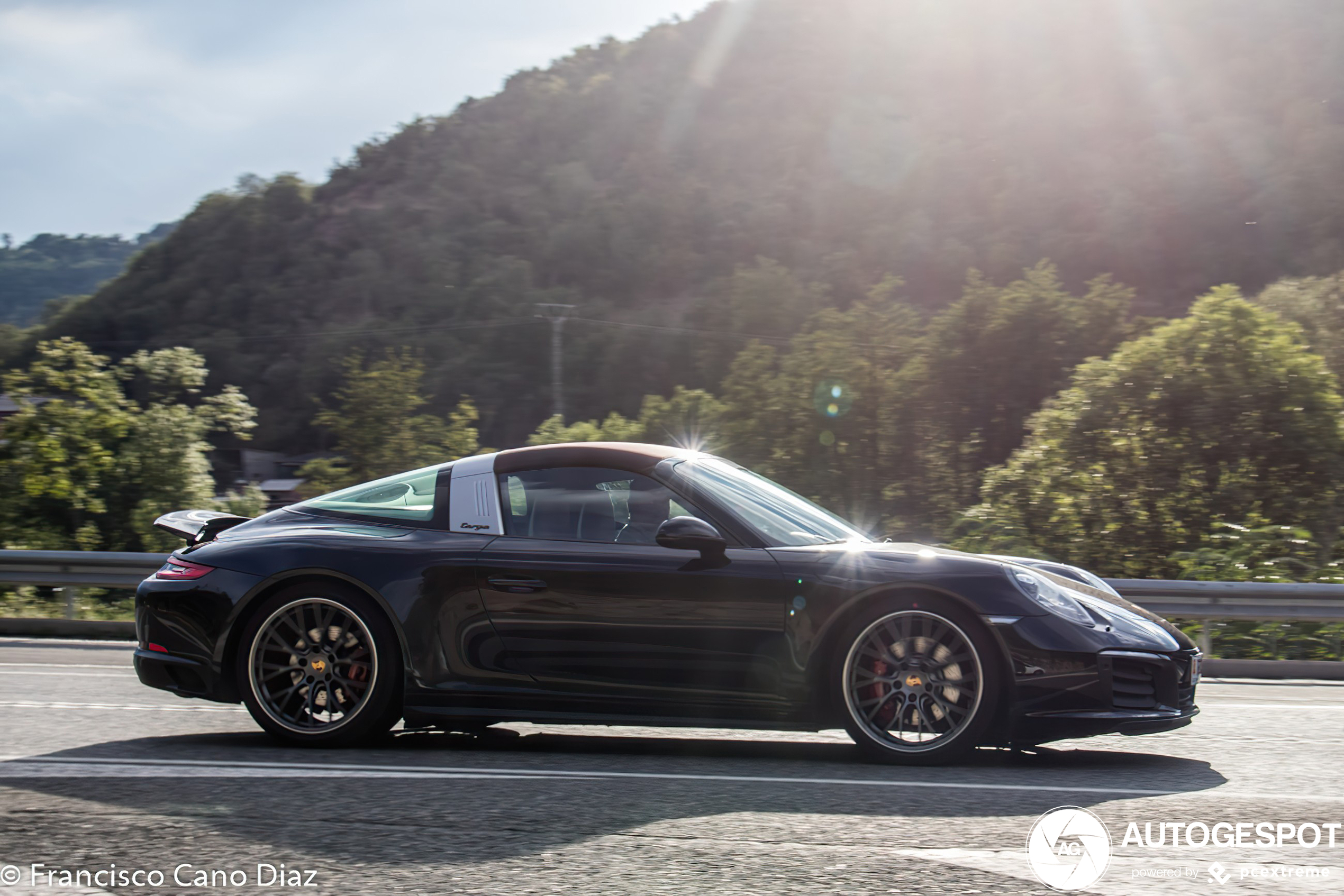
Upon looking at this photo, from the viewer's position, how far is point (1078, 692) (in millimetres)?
4543

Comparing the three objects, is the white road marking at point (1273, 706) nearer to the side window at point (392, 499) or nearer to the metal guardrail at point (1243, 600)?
the metal guardrail at point (1243, 600)

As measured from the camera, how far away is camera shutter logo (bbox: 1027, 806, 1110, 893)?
3.14 m

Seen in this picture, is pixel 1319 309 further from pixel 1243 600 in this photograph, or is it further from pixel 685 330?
pixel 685 330

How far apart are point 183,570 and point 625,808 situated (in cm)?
246

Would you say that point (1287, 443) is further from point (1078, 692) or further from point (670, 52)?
point (670, 52)

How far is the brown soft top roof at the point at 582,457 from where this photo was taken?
17.1 feet

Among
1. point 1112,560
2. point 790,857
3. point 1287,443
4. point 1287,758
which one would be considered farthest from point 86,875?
point 1287,443

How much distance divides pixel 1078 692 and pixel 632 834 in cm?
189

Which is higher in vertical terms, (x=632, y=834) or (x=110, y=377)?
(x=110, y=377)

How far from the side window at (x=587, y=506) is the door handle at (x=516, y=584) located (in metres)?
0.21

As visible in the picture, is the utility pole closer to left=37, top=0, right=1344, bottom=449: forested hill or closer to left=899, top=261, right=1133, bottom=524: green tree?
left=37, top=0, right=1344, bottom=449: forested hill

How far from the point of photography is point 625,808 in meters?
3.90

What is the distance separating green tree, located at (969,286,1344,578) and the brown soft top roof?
11.5 metres

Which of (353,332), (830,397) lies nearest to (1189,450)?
(830,397)
